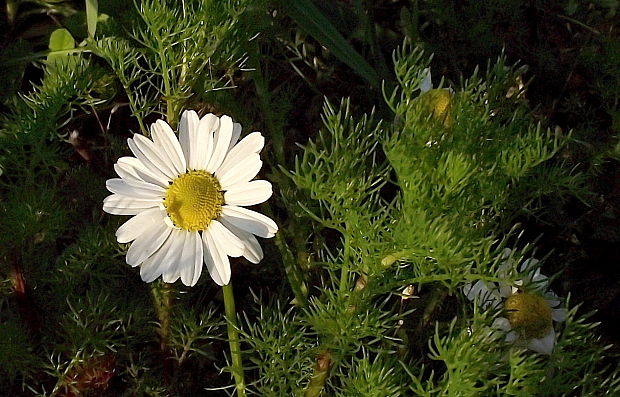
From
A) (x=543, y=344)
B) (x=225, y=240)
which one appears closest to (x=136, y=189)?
(x=225, y=240)

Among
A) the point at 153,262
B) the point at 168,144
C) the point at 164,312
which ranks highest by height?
the point at 168,144

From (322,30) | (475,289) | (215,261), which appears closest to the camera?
(215,261)

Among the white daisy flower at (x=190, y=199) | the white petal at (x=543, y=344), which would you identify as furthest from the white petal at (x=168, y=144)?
the white petal at (x=543, y=344)

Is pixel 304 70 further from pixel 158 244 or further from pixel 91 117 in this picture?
pixel 158 244

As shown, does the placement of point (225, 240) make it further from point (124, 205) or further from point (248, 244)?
point (124, 205)

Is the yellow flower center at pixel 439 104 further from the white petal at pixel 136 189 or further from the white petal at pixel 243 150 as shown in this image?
the white petal at pixel 136 189

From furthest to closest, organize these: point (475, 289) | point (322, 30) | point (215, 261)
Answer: point (322, 30) → point (475, 289) → point (215, 261)
